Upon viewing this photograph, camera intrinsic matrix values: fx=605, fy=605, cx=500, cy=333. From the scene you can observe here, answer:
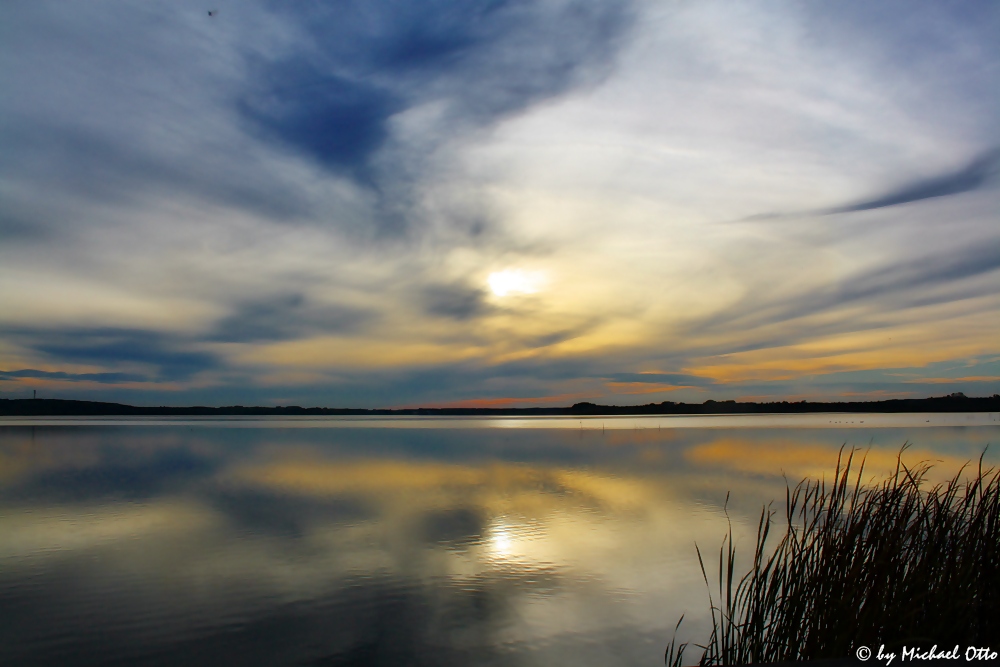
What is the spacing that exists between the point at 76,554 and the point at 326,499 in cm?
884

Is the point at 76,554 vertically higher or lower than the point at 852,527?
lower

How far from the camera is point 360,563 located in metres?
13.6

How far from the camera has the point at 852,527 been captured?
6.62 metres

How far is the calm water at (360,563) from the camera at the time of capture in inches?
360

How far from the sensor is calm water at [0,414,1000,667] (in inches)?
360

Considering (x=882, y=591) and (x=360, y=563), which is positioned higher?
(x=882, y=591)

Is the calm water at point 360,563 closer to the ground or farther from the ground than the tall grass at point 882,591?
closer to the ground

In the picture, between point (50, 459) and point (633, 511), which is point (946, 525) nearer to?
point (633, 511)

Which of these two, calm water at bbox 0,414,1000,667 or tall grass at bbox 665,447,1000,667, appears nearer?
tall grass at bbox 665,447,1000,667

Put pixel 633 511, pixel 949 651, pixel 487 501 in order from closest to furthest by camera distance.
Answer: pixel 949 651 < pixel 633 511 < pixel 487 501

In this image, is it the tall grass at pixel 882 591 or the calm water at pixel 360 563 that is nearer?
the tall grass at pixel 882 591

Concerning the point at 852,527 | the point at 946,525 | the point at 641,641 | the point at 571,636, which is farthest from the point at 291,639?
the point at 946,525

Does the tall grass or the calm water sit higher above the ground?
the tall grass

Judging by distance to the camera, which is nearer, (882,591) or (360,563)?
(882,591)
